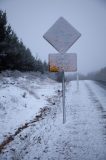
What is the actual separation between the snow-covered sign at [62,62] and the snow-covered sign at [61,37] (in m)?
0.21

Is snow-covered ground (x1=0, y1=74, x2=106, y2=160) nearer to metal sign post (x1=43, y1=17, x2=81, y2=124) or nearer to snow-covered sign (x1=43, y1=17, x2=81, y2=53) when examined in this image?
metal sign post (x1=43, y1=17, x2=81, y2=124)

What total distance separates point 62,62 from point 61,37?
2.67 feet

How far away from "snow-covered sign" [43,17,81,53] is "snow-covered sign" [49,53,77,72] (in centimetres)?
21

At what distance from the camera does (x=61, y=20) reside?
279 inches

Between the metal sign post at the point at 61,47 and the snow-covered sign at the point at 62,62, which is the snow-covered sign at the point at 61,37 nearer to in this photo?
the metal sign post at the point at 61,47

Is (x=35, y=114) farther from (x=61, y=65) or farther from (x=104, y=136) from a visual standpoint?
(x=104, y=136)

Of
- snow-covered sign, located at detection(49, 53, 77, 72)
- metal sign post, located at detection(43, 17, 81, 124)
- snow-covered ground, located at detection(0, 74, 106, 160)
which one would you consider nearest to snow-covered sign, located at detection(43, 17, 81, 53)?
metal sign post, located at detection(43, 17, 81, 124)

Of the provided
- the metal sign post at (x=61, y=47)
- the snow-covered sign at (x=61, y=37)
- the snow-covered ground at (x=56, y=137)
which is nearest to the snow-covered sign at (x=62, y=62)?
the metal sign post at (x=61, y=47)

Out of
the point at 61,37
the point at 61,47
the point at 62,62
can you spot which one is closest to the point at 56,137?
the point at 62,62

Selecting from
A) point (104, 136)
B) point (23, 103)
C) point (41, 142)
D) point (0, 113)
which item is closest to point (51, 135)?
point (41, 142)

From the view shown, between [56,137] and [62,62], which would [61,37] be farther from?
[56,137]

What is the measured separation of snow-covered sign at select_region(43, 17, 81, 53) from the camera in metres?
6.95

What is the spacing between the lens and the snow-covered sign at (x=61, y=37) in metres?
6.95

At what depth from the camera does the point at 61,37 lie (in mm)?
7004
